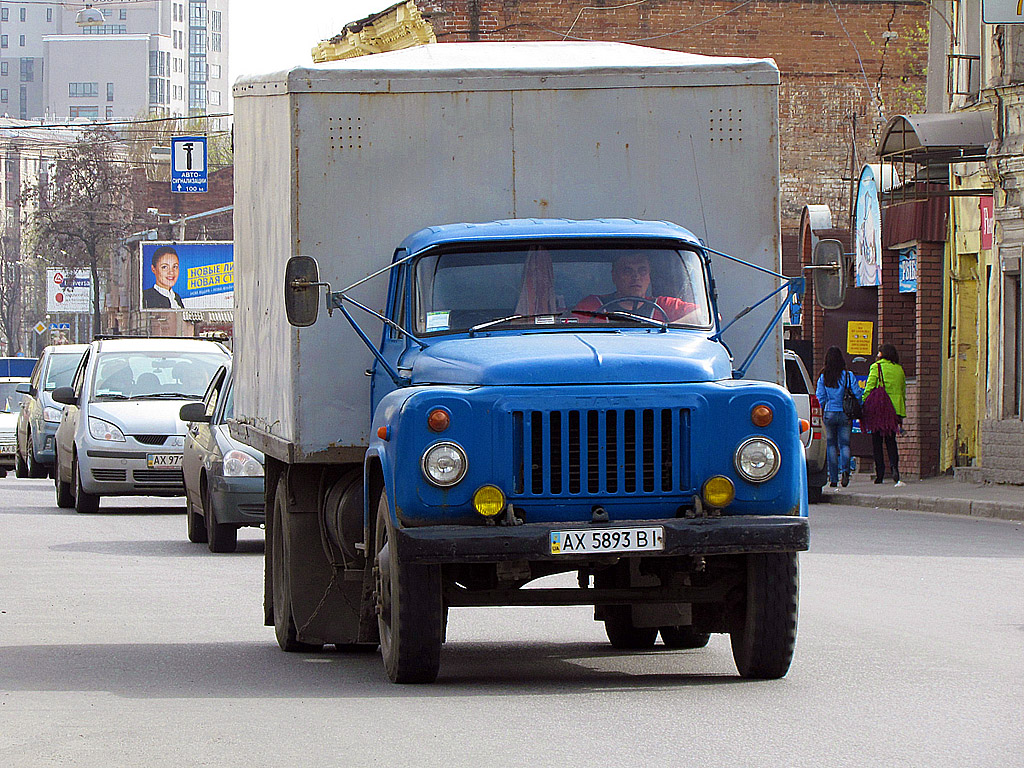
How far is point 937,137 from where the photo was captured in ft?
90.5

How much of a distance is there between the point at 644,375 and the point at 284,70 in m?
2.67

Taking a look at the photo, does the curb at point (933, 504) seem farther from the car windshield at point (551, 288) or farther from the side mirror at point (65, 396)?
the car windshield at point (551, 288)

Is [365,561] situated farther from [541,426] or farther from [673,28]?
[673,28]

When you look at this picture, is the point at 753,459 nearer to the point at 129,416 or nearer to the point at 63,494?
the point at 129,416

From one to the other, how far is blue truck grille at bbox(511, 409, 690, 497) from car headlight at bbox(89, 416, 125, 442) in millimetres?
14429

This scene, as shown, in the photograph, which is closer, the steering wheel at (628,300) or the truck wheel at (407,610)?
the truck wheel at (407,610)

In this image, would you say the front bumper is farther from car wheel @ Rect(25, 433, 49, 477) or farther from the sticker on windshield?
car wheel @ Rect(25, 433, 49, 477)

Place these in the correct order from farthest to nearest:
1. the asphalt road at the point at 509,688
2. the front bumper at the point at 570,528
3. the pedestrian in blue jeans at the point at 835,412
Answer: the pedestrian in blue jeans at the point at 835,412, the front bumper at the point at 570,528, the asphalt road at the point at 509,688

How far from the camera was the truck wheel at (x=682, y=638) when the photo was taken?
1079cm

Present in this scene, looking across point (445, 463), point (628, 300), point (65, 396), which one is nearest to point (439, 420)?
point (445, 463)

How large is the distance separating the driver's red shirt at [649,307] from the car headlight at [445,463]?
1.19m

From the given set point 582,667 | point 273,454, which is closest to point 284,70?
point 273,454

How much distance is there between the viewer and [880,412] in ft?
94.6

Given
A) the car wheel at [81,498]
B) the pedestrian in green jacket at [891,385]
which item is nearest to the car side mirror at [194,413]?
the car wheel at [81,498]
